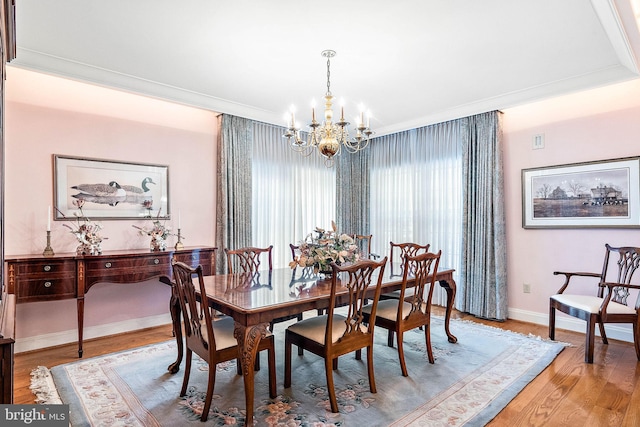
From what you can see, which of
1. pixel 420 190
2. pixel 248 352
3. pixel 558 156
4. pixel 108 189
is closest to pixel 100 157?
pixel 108 189

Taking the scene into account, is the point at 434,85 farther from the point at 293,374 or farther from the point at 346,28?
the point at 293,374

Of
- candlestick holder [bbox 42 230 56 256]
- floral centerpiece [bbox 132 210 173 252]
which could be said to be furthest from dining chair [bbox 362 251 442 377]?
candlestick holder [bbox 42 230 56 256]

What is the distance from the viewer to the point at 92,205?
364cm

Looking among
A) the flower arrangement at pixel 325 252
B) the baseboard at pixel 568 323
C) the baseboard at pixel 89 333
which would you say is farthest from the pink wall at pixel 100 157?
the baseboard at pixel 568 323

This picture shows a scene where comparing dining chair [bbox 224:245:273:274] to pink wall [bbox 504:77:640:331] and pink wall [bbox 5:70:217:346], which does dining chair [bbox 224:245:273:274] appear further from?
pink wall [bbox 504:77:640:331]

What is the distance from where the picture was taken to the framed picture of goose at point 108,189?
11.4ft

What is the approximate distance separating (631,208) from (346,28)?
10.9ft

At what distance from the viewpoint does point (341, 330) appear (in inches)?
96.9

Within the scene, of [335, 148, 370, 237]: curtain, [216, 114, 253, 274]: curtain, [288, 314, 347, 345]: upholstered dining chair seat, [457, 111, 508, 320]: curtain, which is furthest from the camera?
[335, 148, 370, 237]: curtain

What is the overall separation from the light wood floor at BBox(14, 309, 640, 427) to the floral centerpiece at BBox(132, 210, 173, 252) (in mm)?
949

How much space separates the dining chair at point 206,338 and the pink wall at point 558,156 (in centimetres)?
338

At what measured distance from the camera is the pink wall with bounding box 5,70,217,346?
10.7ft

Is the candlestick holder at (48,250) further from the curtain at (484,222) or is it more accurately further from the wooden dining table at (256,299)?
the curtain at (484,222)

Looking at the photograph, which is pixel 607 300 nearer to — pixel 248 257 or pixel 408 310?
pixel 408 310
